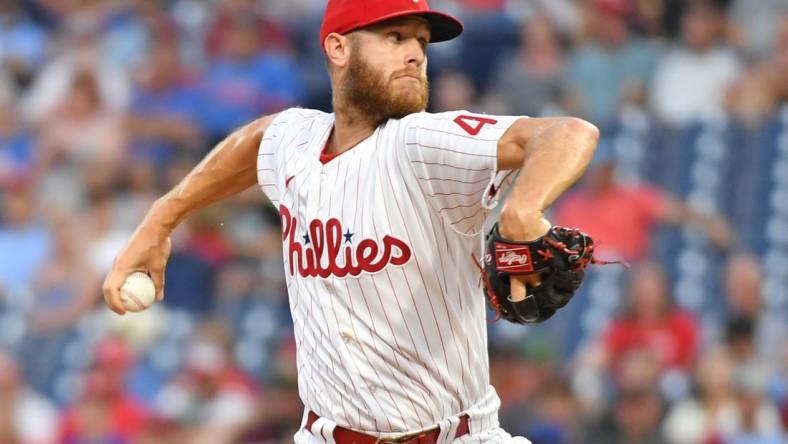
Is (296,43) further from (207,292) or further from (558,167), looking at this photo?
(558,167)

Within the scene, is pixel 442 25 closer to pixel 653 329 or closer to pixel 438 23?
pixel 438 23

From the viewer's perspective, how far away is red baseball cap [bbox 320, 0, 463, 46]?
341 cm

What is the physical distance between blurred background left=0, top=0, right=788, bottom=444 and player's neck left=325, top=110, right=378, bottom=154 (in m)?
3.29

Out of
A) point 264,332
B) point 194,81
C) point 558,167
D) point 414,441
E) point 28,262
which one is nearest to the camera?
point 558,167

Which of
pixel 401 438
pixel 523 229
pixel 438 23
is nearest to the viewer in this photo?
pixel 523 229

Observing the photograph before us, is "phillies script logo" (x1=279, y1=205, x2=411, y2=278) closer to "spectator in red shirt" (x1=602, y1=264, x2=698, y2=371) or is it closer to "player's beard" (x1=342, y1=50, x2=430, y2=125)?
"player's beard" (x1=342, y1=50, x2=430, y2=125)

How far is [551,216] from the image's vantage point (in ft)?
24.8

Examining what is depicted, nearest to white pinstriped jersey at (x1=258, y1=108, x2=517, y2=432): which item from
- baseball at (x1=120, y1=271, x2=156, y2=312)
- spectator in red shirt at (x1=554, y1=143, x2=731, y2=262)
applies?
baseball at (x1=120, y1=271, x2=156, y2=312)

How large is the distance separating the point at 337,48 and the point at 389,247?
0.60m

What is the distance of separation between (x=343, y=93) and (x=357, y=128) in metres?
0.10

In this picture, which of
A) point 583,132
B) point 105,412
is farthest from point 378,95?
point 105,412

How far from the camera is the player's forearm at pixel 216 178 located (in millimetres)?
3984

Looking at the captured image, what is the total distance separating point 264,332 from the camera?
784 cm

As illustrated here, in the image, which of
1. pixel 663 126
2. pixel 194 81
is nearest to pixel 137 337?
pixel 194 81
